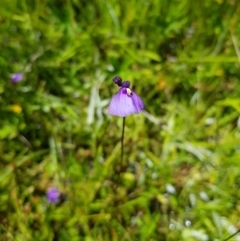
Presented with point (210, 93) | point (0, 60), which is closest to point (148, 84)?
point (210, 93)

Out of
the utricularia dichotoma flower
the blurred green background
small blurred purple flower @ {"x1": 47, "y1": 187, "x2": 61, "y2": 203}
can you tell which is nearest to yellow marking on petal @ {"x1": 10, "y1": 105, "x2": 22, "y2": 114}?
the blurred green background

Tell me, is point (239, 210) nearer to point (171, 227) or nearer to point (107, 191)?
point (171, 227)

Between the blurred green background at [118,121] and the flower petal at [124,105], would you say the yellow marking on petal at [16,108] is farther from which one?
the flower petal at [124,105]

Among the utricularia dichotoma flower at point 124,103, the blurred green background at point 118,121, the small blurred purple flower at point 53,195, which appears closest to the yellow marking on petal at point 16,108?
the blurred green background at point 118,121

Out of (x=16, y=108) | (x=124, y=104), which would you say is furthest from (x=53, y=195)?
(x=124, y=104)

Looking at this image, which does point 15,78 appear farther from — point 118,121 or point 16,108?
point 118,121

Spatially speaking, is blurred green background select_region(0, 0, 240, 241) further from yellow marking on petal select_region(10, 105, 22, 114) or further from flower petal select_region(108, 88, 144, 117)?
flower petal select_region(108, 88, 144, 117)
